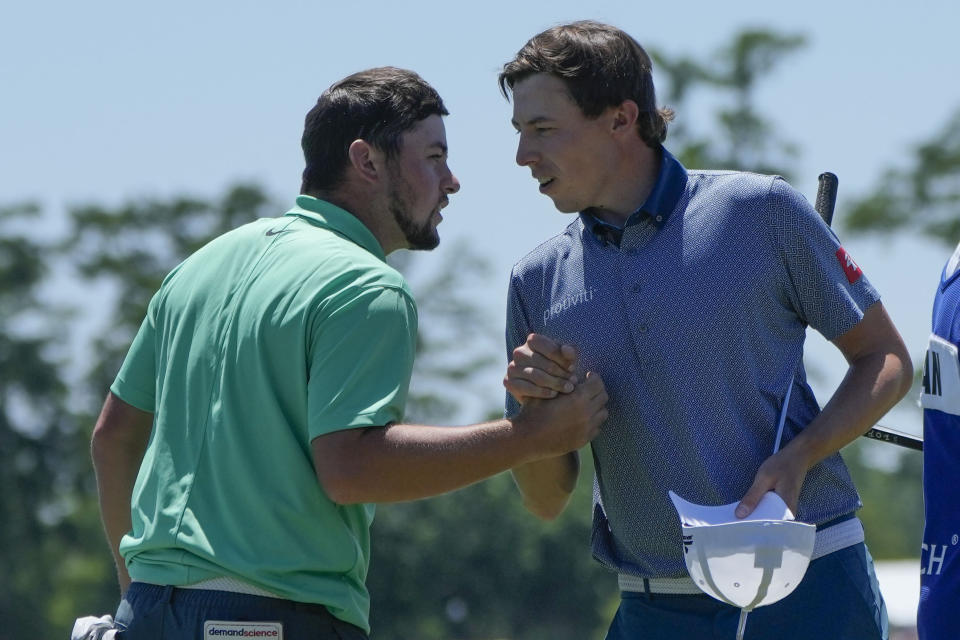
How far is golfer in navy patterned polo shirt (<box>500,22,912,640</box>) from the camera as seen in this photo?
393 centimetres

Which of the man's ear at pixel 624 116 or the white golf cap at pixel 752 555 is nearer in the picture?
the white golf cap at pixel 752 555

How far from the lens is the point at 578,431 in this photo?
3928 mm

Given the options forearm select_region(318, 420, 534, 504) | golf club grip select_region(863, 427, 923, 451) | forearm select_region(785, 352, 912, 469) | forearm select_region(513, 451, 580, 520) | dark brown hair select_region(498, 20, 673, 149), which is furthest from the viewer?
golf club grip select_region(863, 427, 923, 451)

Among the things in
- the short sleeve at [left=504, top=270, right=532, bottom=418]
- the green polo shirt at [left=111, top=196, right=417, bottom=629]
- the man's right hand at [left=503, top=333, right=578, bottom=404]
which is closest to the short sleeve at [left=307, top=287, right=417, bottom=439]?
the green polo shirt at [left=111, top=196, right=417, bottom=629]

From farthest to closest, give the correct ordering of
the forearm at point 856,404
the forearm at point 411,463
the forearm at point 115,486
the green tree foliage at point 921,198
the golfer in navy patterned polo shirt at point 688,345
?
the green tree foliage at point 921,198 → the forearm at point 115,486 → the golfer in navy patterned polo shirt at point 688,345 → the forearm at point 856,404 → the forearm at point 411,463

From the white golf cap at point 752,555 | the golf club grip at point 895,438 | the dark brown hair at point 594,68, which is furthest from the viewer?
the golf club grip at point 895,438

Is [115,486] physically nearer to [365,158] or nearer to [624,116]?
[365,158]

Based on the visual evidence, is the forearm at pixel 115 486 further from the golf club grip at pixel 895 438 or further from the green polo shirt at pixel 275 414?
the golf club grip at pixel 895 438

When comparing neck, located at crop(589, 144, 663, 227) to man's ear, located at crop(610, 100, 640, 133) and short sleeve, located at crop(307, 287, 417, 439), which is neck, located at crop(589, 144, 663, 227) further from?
short sleeve, located at crop(307, 287, 417, 439)

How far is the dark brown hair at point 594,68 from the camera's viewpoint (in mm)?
4184

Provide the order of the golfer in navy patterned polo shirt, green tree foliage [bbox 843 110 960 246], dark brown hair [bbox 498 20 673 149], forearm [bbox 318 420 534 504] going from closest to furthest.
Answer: forearm [bbox 318 420 534 504] < the golfer in navy patterned polo shirt < dark brown hair [bbox 498 20 673 149] < green tree foliage [bbox 843 110 960 246]

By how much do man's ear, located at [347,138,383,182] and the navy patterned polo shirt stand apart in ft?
2.11

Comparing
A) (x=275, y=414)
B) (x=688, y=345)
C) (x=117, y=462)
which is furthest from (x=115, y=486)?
(x=688, y=345)

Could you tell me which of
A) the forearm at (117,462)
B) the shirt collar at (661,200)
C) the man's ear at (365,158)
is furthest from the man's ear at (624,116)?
the forearm at (117,462)
